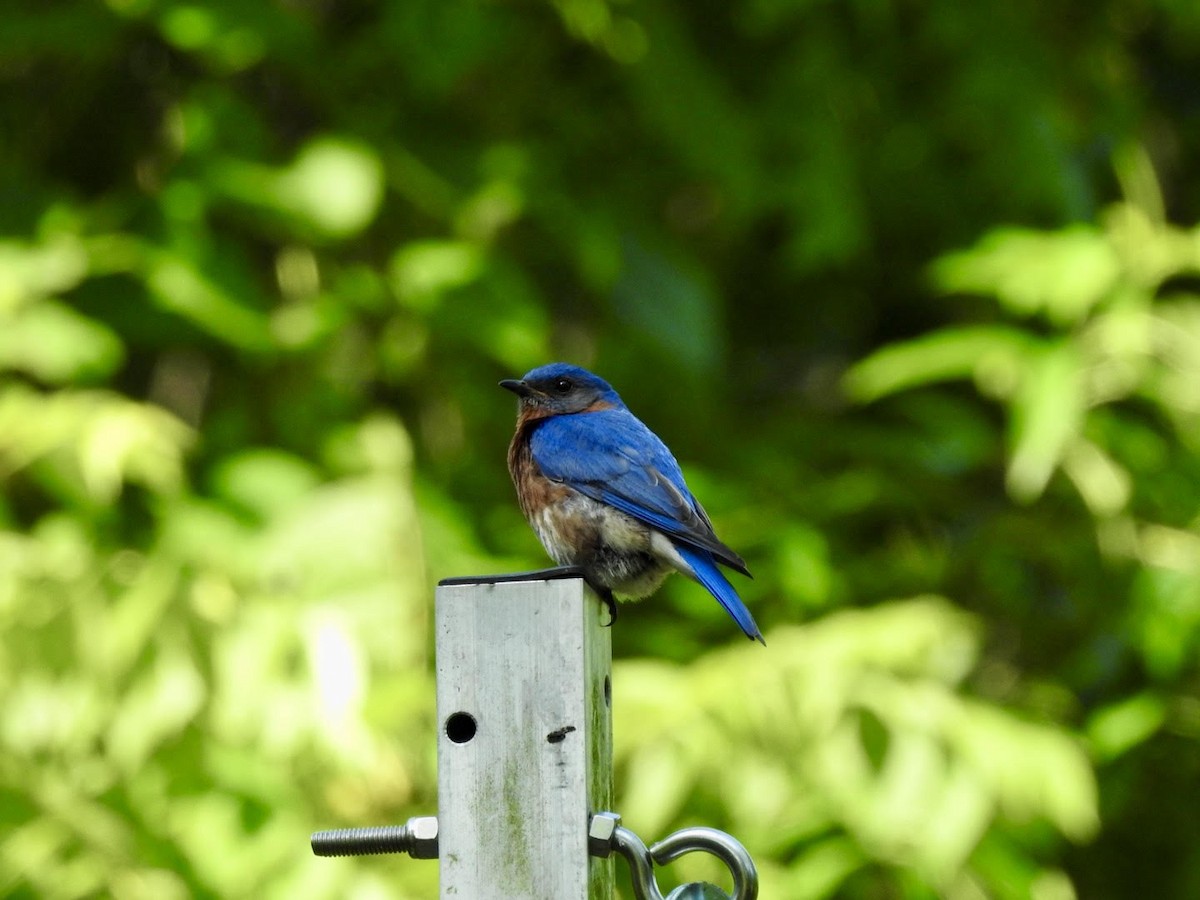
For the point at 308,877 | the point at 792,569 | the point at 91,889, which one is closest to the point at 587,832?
the point at 308,877

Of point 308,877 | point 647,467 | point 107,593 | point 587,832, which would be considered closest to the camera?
point 587,832

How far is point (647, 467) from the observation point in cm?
358

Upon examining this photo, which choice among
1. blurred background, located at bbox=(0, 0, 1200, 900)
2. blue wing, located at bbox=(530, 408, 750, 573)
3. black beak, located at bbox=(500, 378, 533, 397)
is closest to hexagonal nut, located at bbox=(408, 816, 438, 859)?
blue wing, located at bbox=(530, 408, 750, 573)

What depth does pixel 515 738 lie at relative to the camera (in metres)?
2.44

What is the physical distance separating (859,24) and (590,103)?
1.19 m

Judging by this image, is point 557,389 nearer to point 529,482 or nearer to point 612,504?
point 529,482

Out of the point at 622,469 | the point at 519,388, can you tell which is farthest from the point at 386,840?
the point at 519,388

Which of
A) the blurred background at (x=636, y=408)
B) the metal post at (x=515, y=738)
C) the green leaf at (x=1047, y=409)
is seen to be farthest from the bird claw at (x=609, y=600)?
the green leaf at (x=1047, y=409)

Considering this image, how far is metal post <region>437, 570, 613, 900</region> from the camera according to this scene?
2406mm

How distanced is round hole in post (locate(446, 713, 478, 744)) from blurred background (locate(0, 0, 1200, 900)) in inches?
81.7

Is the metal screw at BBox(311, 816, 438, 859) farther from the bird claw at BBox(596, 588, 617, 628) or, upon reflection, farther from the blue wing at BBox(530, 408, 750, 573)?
the blue wing at BBox(530, 408, 750, 573)

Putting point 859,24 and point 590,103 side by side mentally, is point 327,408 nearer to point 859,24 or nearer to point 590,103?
point 590,103

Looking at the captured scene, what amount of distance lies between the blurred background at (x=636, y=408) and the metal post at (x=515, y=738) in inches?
82.2

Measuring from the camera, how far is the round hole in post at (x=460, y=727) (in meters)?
2.46
